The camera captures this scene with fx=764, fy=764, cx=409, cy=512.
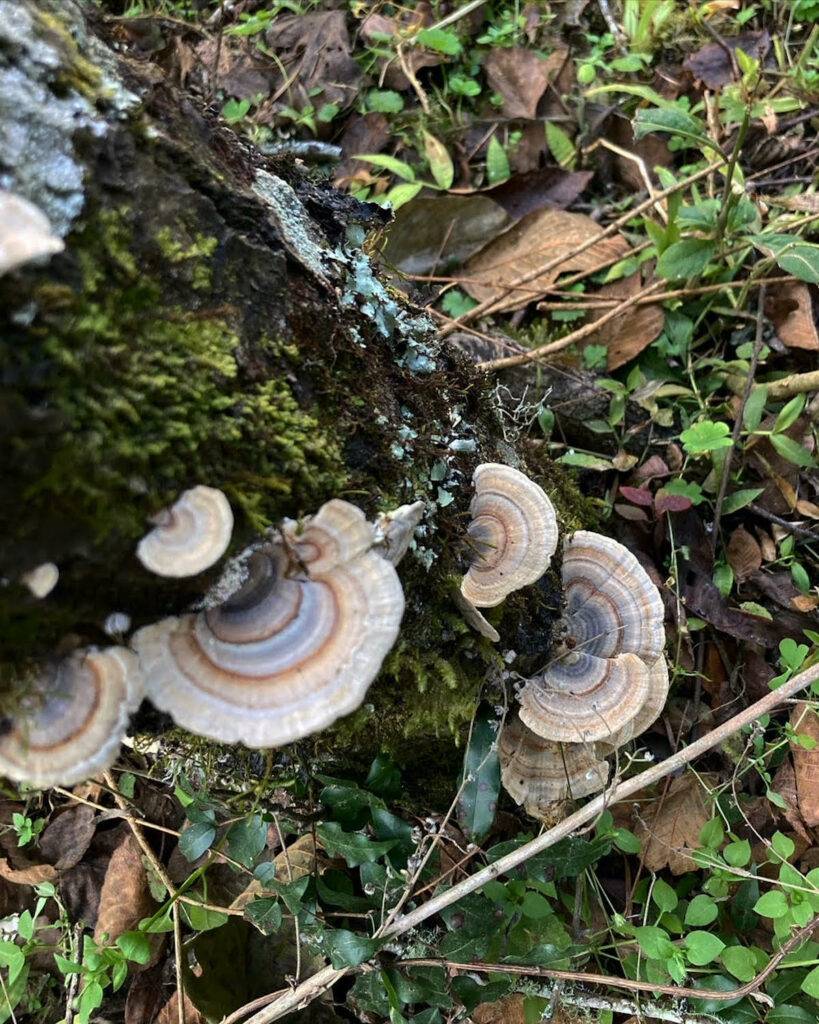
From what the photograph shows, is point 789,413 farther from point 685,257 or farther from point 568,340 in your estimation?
point 568,340

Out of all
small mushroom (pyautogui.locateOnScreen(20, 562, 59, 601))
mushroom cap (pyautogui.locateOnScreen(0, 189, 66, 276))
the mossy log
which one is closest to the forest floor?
the mossy log

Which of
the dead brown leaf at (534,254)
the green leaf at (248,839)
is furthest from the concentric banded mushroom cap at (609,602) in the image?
the dead brown leaf at (534,254)

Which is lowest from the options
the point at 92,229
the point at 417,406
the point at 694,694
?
the point at 694,694

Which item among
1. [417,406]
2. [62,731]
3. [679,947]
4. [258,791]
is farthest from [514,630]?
[62,731]

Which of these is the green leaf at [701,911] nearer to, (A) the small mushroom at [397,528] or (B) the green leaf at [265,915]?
(B) the green leaf at [265,915]

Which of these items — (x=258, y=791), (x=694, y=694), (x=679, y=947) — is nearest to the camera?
(x=258, y=791)

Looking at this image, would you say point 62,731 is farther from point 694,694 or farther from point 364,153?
point 364,153
